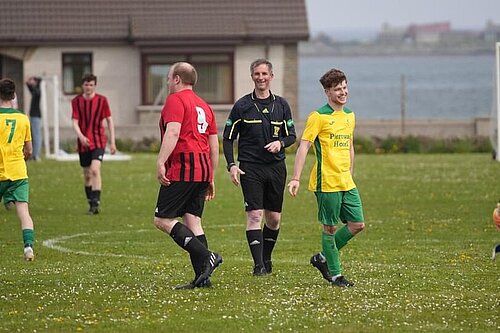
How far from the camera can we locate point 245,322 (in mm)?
9984

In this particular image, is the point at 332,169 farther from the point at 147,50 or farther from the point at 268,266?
the point at 147,50


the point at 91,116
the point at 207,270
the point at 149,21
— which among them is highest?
the point at 149,21

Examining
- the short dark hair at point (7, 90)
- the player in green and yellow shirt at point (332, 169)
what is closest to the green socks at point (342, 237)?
the player in green and yellow shirt at point (332, 169)

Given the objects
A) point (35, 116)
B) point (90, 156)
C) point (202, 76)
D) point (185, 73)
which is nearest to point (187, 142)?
point (185, 73)

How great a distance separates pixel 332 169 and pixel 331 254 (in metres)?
0.76

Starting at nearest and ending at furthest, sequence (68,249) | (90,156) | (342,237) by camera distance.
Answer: (342,237) → (68,249) → (90,156)

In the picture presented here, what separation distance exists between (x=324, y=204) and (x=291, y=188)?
1.11ft

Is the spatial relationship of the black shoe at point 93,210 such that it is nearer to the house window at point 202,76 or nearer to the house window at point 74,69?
the house window at point 202,76

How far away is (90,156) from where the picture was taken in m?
19.6

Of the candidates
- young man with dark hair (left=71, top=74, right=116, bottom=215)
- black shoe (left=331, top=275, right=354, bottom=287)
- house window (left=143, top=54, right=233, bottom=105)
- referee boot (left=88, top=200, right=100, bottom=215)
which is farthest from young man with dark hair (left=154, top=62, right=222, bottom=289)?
house window (left=143, top=54, right=233, bottom=105)

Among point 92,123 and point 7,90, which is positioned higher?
point 7,90

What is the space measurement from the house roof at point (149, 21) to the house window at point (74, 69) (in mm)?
681

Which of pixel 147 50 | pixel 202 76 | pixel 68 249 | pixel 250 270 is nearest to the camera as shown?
pixel 250 270

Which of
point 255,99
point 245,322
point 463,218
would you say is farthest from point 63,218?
point 245,322
